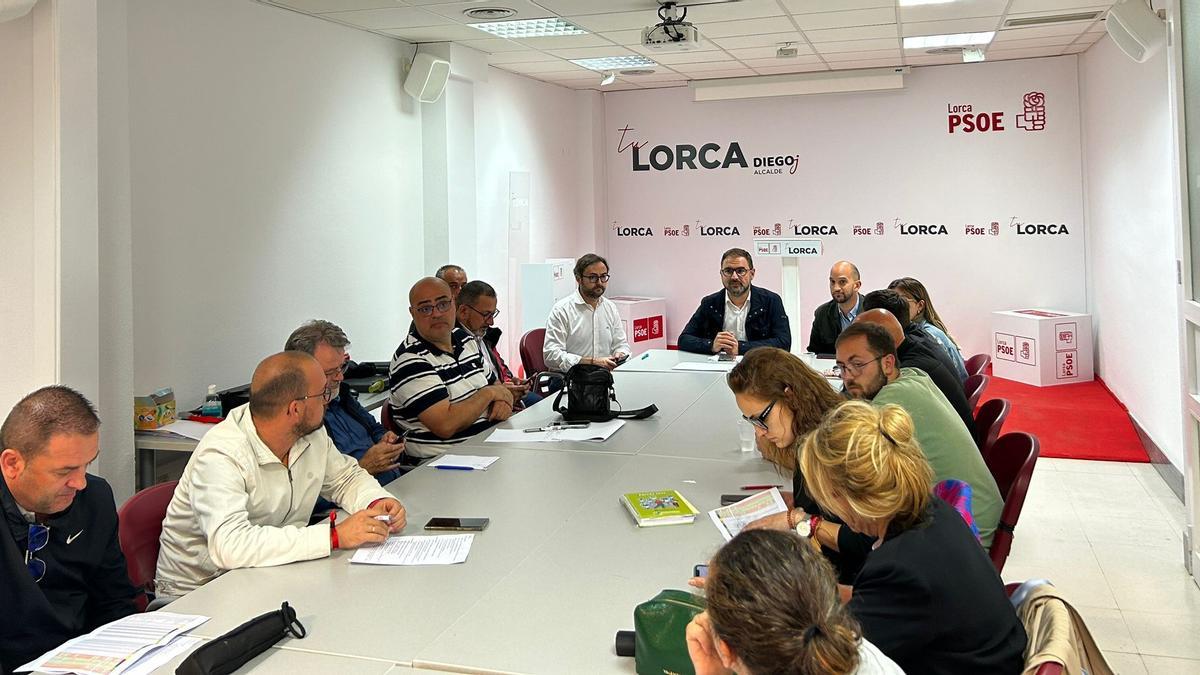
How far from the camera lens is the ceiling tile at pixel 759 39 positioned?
7.13m

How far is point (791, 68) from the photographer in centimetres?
910

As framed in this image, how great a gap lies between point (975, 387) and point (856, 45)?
412 cm

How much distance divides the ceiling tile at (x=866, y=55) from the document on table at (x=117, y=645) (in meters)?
7.56

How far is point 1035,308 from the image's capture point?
9.33 meters

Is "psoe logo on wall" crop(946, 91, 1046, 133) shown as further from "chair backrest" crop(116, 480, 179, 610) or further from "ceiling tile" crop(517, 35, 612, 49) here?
"chair backrest" crop(116, 480, 179, 610)

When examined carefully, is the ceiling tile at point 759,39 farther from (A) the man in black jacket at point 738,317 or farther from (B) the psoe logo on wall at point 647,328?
(B) the psoe logo on wall at point 647,328

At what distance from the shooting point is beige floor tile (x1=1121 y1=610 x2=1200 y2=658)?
3451 mm

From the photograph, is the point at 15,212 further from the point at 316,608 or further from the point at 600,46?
the point at 600,46

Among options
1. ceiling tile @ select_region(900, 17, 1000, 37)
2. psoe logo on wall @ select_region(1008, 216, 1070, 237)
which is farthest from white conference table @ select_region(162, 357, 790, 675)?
psoe logo on wall @ select_region(1008, 216, 1070, 237)

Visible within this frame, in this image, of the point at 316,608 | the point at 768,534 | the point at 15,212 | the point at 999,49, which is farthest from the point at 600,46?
the point at 768,534

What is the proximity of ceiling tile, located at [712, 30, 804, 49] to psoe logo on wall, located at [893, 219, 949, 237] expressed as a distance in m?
3.03

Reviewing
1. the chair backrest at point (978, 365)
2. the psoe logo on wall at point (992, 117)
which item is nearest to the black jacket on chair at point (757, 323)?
the chair backrest at point (978, 365)

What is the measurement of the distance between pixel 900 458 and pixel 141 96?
435cm

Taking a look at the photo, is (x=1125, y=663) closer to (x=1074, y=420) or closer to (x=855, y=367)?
(x=855, y=367)
